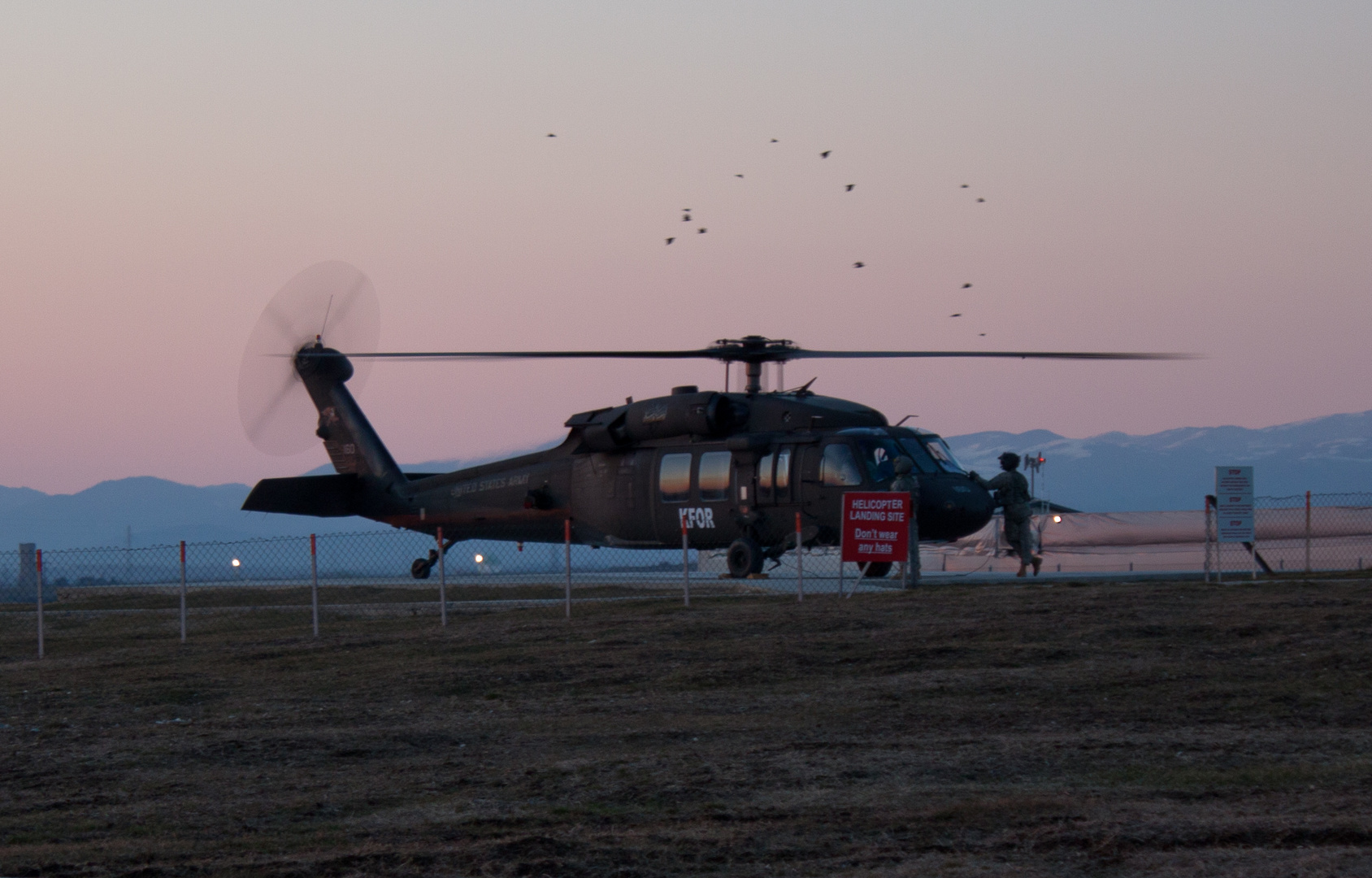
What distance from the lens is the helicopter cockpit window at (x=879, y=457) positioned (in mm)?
18078

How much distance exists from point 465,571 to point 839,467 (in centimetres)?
1218

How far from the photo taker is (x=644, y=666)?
11.4 meters

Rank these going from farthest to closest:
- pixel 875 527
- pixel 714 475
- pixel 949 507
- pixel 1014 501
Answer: pixel 714 475, pixel 1014 501, pixel 949 507, pixel 875 527

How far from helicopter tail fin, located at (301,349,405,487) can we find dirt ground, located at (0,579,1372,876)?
1089cm

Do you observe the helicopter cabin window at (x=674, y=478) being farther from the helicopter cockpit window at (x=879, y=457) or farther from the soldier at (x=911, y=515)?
the soldier at (x=911, y=515)

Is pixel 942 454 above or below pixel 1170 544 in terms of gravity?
above

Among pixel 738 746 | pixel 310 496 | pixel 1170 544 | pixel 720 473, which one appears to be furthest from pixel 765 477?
pixel 1170 544

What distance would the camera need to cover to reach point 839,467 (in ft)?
60.1

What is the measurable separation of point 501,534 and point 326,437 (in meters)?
5.35

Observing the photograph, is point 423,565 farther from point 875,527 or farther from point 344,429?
point 875,527

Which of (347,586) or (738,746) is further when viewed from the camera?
(347,586)

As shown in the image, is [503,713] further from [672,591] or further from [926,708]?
[672,591]

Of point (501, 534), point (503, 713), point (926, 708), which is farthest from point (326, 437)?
point (926, 708)

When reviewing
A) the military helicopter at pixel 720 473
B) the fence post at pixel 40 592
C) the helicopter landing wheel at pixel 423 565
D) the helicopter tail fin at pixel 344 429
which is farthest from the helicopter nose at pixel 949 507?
the helicopter tail fin at pixel 344 429
